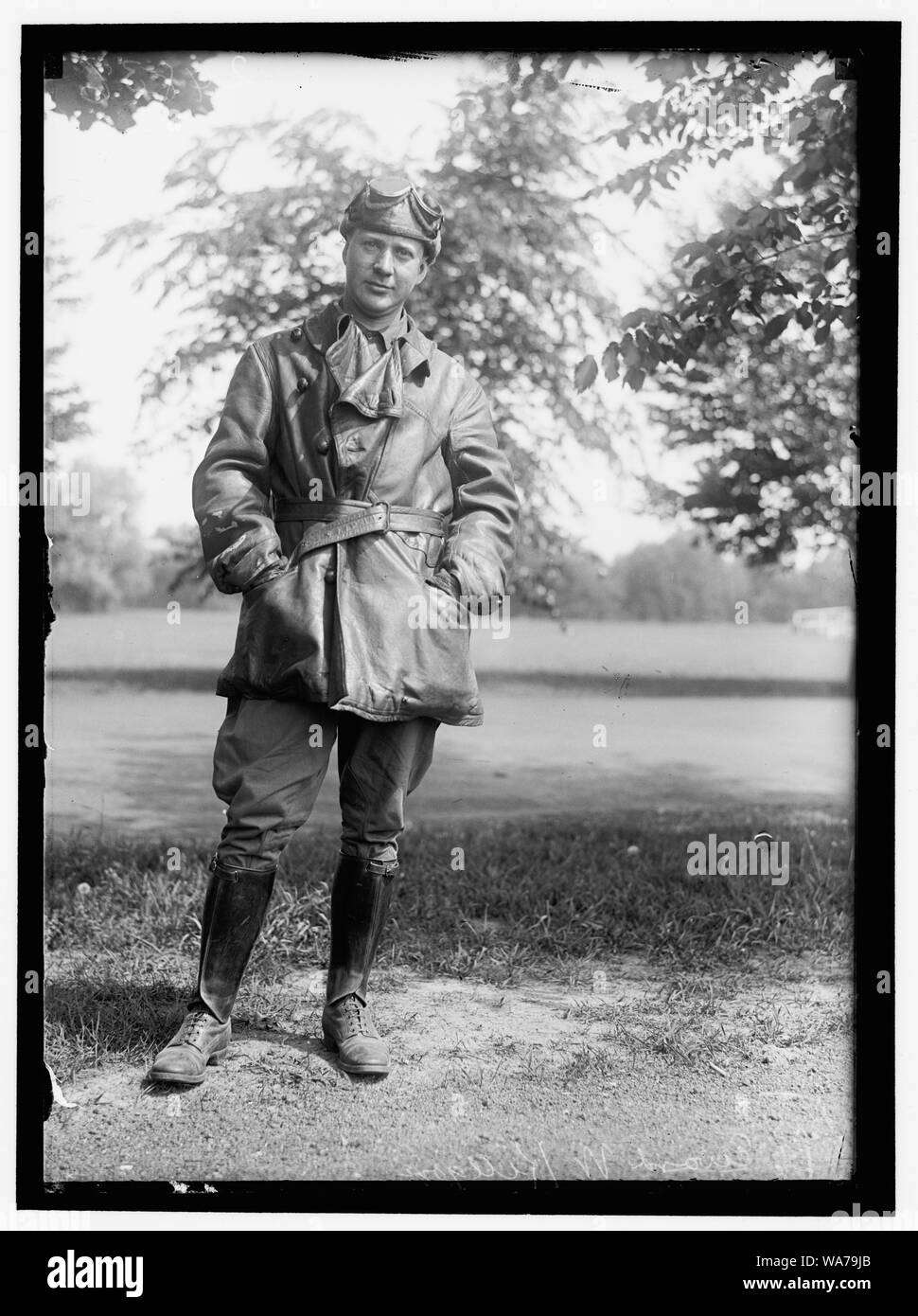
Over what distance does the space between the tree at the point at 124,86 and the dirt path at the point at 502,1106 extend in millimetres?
2700

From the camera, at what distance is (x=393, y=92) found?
4.04 m

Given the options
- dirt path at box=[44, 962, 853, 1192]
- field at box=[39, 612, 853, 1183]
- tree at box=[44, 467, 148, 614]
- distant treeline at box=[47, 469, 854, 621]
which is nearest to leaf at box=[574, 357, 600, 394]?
field at box=[39, 612, 853, 1183]

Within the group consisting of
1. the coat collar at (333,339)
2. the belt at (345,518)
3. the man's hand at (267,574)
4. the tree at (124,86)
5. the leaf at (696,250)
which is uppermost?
the tree at (124,86)

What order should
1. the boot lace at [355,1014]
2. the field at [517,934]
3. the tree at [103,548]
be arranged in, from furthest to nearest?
the tree at [103,548] < the boot lace at [355,1014] < the field at [517,934]

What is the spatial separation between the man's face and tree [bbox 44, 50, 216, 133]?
2.46 feet

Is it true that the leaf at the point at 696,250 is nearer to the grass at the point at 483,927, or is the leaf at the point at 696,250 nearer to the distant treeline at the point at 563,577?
the distant treeline at the point at 563,577

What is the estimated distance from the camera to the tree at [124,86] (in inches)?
156

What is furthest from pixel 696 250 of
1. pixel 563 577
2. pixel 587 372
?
pixel 563 577

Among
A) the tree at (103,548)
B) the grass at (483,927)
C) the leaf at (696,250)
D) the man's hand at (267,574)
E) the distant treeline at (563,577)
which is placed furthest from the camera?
the distant treeline at (563,577)

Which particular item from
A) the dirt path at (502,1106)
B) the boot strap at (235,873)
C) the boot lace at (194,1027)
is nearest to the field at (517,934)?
the dirt path at (502,1106)

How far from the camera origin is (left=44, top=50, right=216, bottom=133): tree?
3957 millimetres

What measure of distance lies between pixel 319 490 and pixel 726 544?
8.82ft

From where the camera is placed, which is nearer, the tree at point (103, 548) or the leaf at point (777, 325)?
the leaf at point (777, 325)
